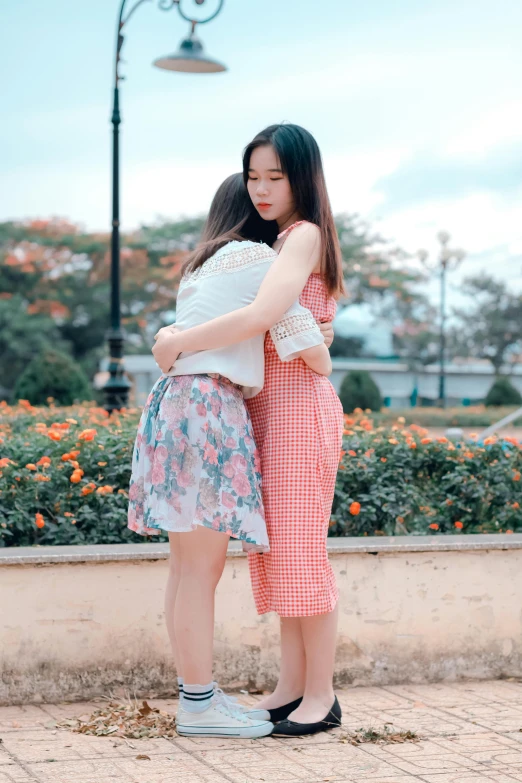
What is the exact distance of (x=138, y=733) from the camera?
9.34 ft

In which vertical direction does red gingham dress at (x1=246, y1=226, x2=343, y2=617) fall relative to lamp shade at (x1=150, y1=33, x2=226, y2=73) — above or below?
below

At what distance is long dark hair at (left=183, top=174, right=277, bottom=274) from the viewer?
2.91 meters

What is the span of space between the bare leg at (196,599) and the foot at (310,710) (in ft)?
0.99

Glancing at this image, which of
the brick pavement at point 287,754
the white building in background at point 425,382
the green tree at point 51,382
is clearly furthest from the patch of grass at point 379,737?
the white building in background at point 425,382

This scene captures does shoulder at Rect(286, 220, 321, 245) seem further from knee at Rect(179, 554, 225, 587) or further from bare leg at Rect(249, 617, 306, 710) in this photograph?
bare leg at Rect(249, 617, 306, 710)

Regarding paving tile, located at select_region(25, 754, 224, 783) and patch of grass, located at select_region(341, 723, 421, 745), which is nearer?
paving tile, located at select_region(25, 754, 224, 783)

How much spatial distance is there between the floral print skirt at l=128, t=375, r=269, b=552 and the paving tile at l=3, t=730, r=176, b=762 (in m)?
0.60

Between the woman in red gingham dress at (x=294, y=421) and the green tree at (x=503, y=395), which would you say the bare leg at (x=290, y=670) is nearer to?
the woman in red gingham dress at (x=294, y=421)

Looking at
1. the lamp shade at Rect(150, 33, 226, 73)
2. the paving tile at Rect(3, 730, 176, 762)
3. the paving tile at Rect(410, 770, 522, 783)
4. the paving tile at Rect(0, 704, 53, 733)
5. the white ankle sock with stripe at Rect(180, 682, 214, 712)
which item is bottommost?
the paving tile at Rect(0, 704, 53, 733)

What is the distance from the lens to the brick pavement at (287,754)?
2.51m

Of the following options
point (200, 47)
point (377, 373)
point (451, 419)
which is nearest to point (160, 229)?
point (377, 373)

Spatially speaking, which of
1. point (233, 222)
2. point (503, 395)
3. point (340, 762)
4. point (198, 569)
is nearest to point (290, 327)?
point (233, 222)

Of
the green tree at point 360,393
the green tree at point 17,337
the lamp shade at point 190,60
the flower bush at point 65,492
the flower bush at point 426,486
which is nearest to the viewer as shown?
the flower bush at point 65,492

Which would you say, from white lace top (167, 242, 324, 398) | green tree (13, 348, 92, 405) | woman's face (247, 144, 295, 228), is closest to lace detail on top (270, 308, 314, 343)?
white lace top (167, 242, 324, 398)
